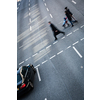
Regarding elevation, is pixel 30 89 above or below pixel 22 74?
below

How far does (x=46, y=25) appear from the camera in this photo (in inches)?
668

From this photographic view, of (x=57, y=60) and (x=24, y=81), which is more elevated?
(x=24, y=81)

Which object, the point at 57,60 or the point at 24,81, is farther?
the point at 57,60

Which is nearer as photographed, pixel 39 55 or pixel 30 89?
pixel 30 89

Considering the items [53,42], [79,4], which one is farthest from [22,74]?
[79,4]

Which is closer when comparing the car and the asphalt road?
the asphalt road

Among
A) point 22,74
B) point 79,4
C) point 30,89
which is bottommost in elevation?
point 79,4

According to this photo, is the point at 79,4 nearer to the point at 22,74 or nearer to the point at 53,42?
the point at 53,42

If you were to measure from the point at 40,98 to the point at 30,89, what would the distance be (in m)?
1.15

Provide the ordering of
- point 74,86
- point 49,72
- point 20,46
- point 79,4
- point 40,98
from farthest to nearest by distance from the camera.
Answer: point 79,4, point 20,46, point 49,72, point 40,98, point 74,86

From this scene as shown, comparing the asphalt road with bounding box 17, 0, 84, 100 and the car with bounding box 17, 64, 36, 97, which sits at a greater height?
the car with bounding box 17, 64, 36, 97

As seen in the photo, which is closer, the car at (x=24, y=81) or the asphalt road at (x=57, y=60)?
the asphalt road at (x=57, y=60)

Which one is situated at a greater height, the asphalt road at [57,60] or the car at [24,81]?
the car at [24,81]

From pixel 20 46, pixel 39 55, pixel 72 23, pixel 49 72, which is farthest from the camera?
pixel 20 46
